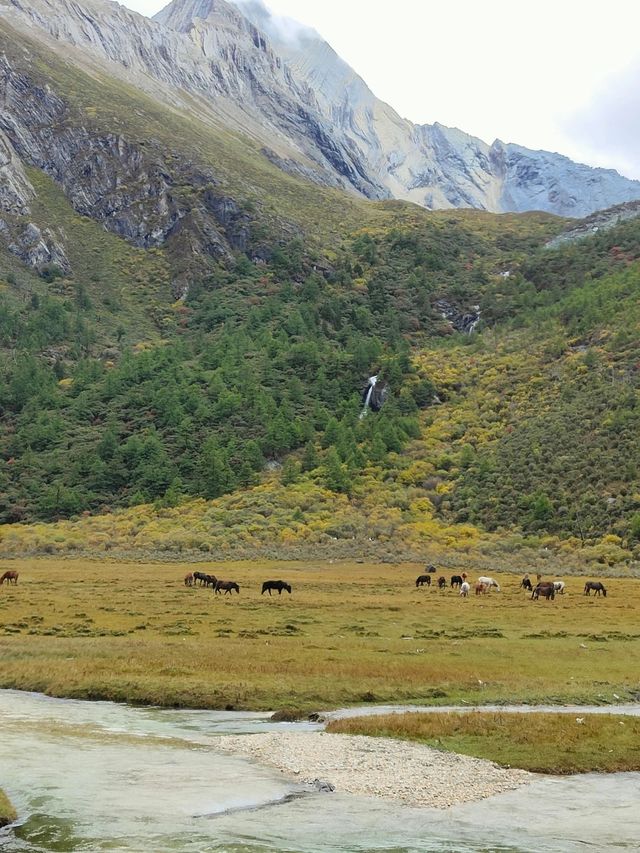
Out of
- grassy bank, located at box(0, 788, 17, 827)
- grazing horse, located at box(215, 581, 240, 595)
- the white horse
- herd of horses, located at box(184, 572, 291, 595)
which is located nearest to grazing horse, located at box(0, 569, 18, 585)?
herd of horses, located at box(184, 572, 291, 595)

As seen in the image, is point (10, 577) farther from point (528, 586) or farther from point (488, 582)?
point (528, 586)

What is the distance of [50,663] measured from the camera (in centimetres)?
3728

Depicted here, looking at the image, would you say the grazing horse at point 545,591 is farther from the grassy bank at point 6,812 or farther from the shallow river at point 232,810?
the grassy bank at point 6,812

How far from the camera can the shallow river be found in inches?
647

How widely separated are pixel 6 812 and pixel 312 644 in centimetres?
2602

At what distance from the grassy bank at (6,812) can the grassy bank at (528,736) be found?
11500 millimetres

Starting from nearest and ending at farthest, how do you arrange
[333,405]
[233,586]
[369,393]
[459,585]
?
[233,586] → [459,585] → [333,405] → [369,393]

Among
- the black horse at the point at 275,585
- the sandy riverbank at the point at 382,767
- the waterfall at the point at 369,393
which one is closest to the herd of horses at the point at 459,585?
the black horse at the point at 275,585

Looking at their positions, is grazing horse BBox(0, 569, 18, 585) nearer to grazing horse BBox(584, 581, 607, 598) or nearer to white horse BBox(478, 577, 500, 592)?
white horse BBox(478, 577, 500, 592)

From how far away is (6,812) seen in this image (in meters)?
17.7

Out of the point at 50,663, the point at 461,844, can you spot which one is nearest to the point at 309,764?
the point at 461,844

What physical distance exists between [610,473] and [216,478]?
2034 inches

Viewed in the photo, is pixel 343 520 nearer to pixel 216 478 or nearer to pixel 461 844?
pixel 216 478

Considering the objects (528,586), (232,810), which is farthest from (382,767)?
(528,586)
